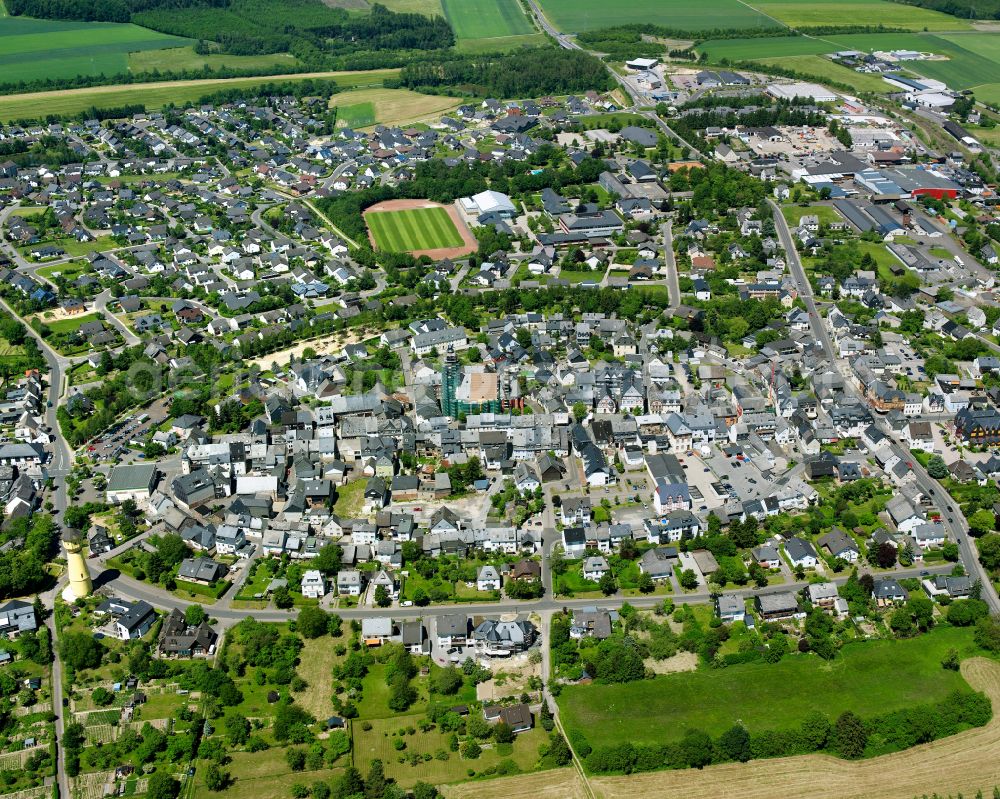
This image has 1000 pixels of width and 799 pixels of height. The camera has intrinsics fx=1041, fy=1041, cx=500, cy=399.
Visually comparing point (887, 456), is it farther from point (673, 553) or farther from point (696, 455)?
point (673, 553)

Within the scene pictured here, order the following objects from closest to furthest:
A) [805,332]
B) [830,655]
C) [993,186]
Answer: [830,655]
[805,332]
[993,186]

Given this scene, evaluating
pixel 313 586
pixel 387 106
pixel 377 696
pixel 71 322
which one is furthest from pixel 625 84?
pixel 377 696

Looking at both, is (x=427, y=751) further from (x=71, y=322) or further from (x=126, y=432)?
(x=71, y=322)

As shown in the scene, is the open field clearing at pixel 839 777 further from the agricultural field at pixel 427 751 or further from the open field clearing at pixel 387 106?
the open field clearing at pixel 387 106

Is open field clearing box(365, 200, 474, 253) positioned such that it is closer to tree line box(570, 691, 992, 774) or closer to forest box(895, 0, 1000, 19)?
tree line box(570, 691, 992, 774)

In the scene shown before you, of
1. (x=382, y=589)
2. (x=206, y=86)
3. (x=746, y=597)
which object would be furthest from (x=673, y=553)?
(x=206, y=86)

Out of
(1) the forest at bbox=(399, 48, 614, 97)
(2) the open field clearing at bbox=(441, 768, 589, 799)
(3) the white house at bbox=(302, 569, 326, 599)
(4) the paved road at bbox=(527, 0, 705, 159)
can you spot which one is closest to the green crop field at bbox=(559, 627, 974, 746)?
(2) the open field clearing at bbox=(441, 768, 589, 799)
